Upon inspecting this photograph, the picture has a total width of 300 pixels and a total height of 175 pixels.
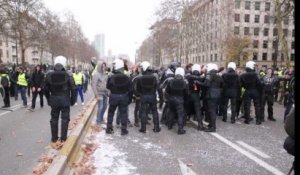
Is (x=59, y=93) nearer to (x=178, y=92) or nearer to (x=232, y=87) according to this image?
(x=178, y=92)

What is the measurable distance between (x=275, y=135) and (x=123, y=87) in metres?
4.21

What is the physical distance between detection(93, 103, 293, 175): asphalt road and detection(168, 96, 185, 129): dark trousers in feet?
1.06

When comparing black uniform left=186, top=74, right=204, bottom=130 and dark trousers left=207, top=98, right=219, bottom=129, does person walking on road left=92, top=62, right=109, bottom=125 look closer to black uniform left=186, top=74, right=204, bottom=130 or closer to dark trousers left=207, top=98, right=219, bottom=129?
black uniform left=186, top=74, right=204, bottom=130

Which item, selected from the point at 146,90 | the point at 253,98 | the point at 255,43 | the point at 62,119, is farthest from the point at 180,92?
the point at 255,43

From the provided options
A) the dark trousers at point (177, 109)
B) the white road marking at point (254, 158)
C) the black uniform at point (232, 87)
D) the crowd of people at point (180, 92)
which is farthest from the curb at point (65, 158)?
the black uniform at point (232, 87)

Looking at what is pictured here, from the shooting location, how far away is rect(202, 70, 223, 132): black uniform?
9.65 metres

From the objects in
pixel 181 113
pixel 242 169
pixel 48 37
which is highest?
pixel 48 37

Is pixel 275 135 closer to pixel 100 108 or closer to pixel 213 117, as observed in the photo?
pixel 213 117

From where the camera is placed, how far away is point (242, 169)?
19.5ft

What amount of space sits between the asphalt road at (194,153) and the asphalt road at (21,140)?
123 centimetres

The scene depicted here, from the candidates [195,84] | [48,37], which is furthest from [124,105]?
[48,37]

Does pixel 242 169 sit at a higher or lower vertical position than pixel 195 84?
lower

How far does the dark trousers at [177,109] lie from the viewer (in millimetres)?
9234

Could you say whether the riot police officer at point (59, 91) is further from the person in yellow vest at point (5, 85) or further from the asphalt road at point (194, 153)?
the person in yellow vest at point (5, 85)
